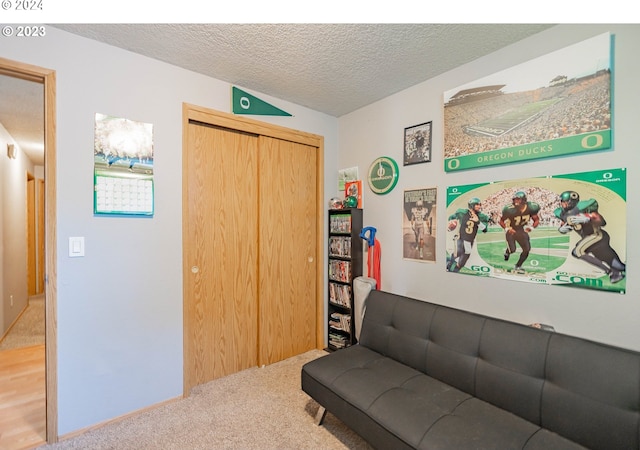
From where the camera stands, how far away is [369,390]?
1.56 metres

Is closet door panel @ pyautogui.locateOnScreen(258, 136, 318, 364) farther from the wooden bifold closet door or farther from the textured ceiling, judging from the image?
the textured ceiling

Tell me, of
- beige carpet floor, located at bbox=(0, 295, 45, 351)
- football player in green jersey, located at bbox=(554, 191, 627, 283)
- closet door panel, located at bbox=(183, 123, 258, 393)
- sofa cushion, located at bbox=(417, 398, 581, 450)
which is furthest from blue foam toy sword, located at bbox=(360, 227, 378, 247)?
beige carpet floor, located at bbox=(0, 295, 45, 351)

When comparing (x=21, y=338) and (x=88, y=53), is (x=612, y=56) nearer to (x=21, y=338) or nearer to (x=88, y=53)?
(x=88, y=53)

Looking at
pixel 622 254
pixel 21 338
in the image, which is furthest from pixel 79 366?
pixel 622 254

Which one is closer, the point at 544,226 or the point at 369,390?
the point at 369,390

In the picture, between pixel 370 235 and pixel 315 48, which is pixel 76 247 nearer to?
pixel 315 48

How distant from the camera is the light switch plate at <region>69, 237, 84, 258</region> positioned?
1.72m

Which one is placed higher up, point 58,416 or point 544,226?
point 544,226

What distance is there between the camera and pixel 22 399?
6.79ft

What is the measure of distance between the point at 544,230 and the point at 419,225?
84 centimetres

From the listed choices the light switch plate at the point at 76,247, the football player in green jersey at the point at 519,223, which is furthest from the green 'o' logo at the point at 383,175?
the light switch plate at the point at 76,247

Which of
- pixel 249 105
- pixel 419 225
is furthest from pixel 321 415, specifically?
pixel 249 105

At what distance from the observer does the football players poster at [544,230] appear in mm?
1482

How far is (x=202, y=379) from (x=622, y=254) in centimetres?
292
